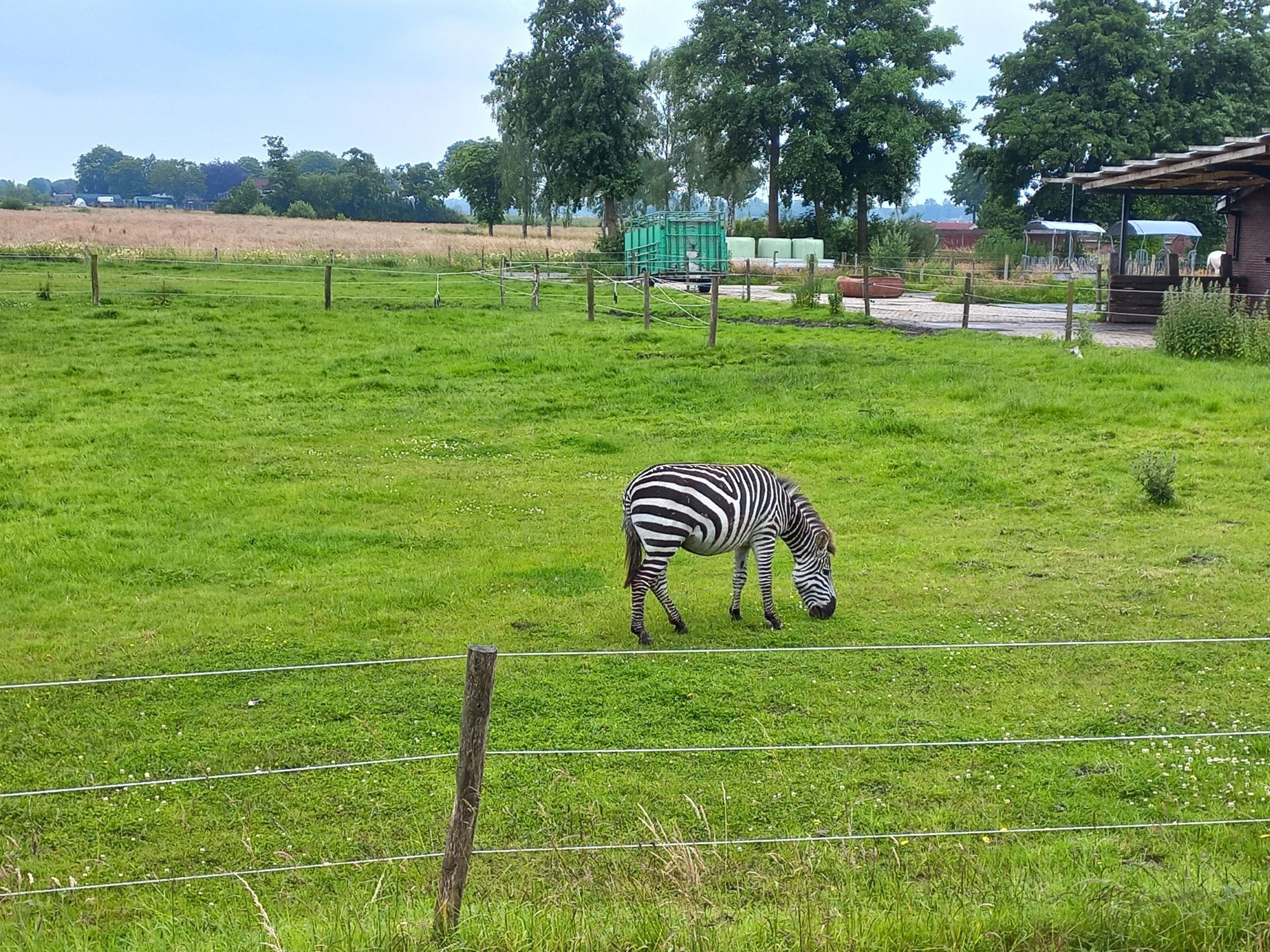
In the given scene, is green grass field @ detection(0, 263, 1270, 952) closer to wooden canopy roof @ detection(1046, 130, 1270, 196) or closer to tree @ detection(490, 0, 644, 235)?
wooden canopy roof @ detection(1046, 130, 1270, 196)

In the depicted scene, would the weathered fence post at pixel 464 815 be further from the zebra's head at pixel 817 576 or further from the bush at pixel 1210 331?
the bush at pixel 1210 331

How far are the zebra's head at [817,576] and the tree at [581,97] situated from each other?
51852mm

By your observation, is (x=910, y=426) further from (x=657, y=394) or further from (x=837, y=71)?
(x=837, y=71)

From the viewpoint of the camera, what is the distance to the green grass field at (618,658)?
5277mm

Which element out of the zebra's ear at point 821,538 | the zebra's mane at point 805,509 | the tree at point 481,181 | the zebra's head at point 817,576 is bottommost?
the zebra's head at point 817,576

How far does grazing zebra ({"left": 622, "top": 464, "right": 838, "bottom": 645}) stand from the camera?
9.86 m

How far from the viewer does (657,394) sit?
2069cm

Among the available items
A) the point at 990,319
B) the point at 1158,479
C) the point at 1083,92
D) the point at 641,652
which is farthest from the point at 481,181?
→ the point at 641,652

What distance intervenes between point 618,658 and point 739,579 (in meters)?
1.66

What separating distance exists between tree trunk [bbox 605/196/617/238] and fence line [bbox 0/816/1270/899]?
5898cm

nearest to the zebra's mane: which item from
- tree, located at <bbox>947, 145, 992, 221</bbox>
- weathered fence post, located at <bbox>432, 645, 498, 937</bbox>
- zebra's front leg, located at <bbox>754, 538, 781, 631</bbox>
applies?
zebra's front leg, located at <bbox>754, 538, 781, 631</bbox>

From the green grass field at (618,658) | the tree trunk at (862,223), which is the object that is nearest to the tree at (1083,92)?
the tree trunk at (862,223)

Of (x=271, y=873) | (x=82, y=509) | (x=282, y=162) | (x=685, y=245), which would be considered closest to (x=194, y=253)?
(x=685, y=245)

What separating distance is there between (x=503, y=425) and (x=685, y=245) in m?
27.1
